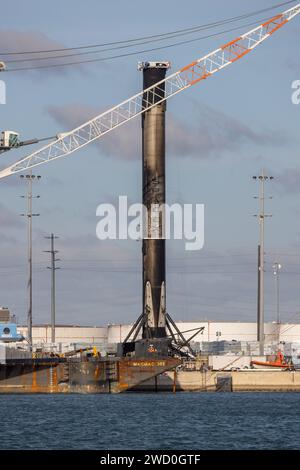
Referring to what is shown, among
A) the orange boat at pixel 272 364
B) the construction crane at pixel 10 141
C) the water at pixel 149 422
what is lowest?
the water at pixel 149 422

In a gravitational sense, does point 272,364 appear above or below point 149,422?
above

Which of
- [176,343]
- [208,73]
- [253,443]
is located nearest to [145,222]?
[176,343]

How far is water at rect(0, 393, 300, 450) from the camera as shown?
102 m

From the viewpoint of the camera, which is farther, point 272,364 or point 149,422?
point 272,364

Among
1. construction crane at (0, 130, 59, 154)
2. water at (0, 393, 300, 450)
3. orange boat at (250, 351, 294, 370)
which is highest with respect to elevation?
construction crane at (0, 130, 59, 154)

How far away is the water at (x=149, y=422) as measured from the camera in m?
102

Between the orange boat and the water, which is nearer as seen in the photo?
the water

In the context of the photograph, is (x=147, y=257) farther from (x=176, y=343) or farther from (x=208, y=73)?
(x=208, y=73)

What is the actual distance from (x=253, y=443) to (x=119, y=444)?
33.4ft

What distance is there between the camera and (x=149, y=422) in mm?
119375

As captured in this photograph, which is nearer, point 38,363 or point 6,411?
point 6,411

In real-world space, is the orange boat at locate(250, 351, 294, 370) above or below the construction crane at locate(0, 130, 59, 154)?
below

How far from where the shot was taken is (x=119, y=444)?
100438 mm

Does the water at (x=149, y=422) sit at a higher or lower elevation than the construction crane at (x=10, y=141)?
lower
